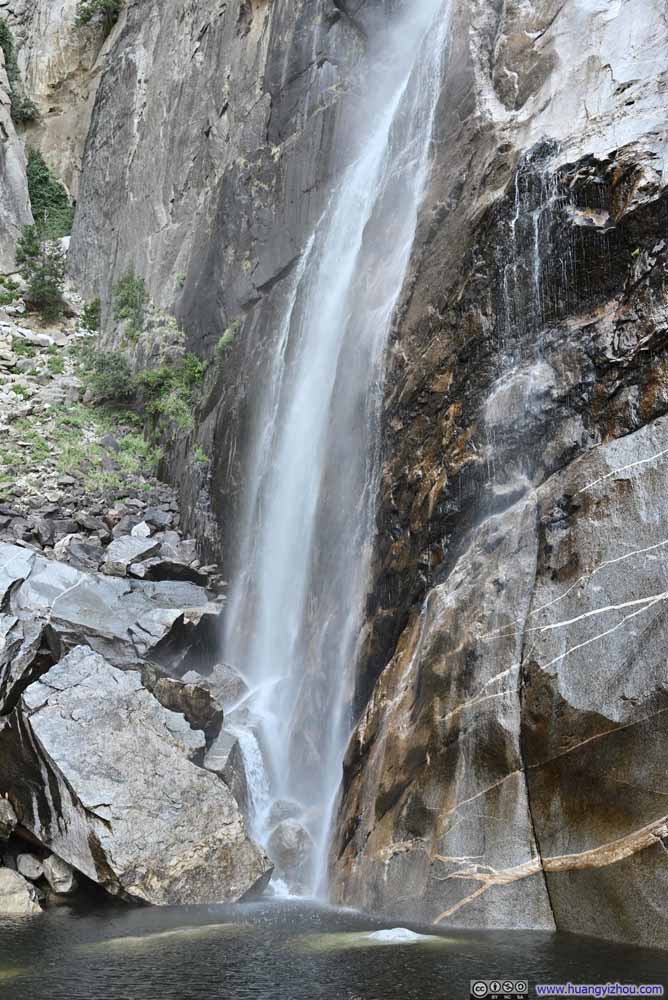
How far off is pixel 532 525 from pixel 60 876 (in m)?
A: 8.36

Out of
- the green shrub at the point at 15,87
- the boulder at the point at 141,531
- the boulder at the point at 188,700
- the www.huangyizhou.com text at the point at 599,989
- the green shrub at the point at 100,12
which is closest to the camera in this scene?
the www.huangyizhou.com text at the point at 599,989

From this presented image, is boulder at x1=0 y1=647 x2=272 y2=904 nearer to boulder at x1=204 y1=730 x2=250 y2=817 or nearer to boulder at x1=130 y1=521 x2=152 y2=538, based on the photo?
boulder at x1=204 y1=730 x2=250 y2=817

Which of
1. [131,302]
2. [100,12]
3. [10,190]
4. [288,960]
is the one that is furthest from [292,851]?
[100,12]

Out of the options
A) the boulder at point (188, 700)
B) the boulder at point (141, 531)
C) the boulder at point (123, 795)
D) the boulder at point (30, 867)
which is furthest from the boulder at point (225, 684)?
the boulder at point (141, 531)

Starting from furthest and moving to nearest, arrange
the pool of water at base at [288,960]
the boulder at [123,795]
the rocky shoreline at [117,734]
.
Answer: the rocky shoreline at [117,734]
the boulder at [123,795]
the pool of water at base at [288,960]

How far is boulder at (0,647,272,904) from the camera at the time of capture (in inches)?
474

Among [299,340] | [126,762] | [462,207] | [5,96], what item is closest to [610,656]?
[126,762]

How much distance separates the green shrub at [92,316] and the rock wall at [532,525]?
854 inches

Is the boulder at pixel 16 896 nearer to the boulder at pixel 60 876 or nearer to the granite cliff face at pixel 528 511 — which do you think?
the boulder at pixel 60 876

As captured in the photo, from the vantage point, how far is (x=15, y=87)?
45031mm

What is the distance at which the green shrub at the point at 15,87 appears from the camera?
4500cm

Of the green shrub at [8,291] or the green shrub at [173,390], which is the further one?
the green shrub at [8,291]

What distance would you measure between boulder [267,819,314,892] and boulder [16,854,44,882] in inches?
132

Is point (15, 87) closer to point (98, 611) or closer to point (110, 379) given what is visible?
point (110, 379)
